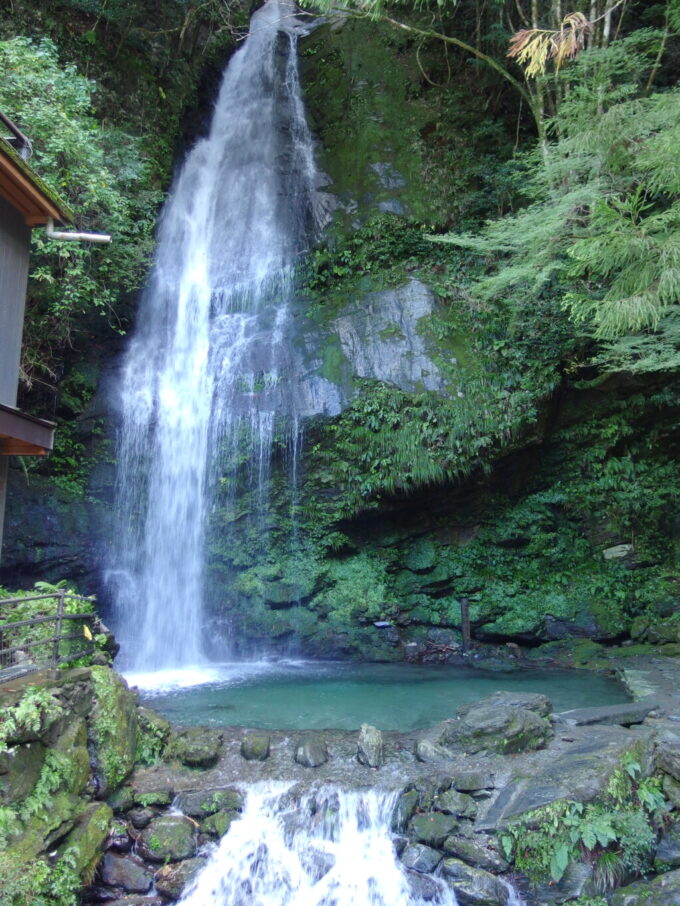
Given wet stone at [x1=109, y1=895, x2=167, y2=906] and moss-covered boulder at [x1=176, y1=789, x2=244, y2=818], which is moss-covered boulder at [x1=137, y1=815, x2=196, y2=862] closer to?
moss-covered boulder at [x1=176, y1=789, x2=244, y2=818]

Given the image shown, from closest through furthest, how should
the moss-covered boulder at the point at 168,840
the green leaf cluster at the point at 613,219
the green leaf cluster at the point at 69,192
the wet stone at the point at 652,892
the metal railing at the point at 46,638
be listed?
the wet stone at the point at 652,892
the moss-covered boulder at the point at 168,840
the metal railing at the point at 46,638
the green leaf cluster at the point at 613,219
the green leaf cluster at the point at 69,192

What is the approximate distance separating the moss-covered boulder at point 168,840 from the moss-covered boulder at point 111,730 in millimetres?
551

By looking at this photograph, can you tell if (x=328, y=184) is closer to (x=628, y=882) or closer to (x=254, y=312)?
(x=254, y=312)

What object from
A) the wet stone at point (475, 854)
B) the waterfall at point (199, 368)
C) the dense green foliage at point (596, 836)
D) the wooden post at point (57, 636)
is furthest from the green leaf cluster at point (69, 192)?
the dense green foliage at point (596, 836)

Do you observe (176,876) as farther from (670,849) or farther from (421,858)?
(670,849)

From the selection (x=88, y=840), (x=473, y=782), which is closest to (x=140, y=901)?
(x=88, y=840)

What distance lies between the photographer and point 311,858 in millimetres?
5008

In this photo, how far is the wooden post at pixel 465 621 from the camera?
37.9 feet

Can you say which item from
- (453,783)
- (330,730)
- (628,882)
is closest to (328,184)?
(330,730)

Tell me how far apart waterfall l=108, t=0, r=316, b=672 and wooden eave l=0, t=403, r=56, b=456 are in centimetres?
A: 533

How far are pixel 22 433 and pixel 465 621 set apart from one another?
342 inches

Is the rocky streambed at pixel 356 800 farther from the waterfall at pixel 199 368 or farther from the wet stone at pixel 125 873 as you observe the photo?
the waterfall at pixel 199 368

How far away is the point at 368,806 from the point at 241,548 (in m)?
7.21

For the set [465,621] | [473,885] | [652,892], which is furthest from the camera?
[465,621]
